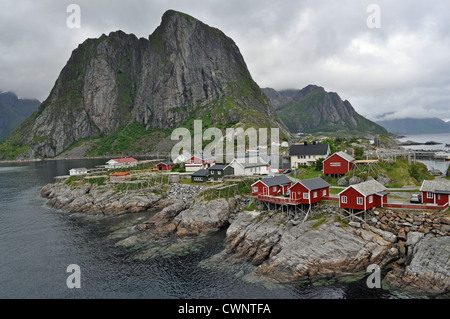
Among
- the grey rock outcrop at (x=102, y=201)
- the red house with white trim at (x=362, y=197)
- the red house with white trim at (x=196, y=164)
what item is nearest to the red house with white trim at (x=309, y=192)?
the red house with white trim at (x=362, y=197)

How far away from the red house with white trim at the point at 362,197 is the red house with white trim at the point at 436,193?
4.78 m

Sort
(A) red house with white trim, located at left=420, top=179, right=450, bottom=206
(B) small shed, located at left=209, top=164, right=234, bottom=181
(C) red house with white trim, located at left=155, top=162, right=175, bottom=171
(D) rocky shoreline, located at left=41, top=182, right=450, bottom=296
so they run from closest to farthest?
1. (D) rocky shoreline, located at left=41, top=182, right=450, bottom=296
2. (A) red house with white trim, located at left=420, top=179, right=450, bottom=206
3. (B) small shed, located at left=209, top=164, right=234, bottom=181
4. (C) red house with white trim, located at left=155, top=162, right=175, bottom=171

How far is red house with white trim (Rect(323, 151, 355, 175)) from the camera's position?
5381 cm

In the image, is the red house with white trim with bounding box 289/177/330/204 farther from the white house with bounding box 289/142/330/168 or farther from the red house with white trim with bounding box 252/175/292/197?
the white house with bounding box 289/142/330/168

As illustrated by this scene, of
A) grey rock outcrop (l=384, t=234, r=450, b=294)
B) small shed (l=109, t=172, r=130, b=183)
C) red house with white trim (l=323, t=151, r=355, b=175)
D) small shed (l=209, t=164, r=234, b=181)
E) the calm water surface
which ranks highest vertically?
red house with white trim (l=323, t=151, r=355, b=175)

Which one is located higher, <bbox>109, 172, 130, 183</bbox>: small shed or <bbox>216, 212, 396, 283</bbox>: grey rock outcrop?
<bbox>109, 172, 130, 183</bbox>: small shed

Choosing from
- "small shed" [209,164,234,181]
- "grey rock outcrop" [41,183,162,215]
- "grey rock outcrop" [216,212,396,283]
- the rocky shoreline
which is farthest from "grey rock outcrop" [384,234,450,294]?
"grey rock outcrop" [41,183,162,215]

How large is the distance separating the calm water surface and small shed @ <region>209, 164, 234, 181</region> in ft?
75.1

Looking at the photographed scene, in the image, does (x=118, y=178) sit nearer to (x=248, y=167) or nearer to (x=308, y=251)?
(x=248, y=167)

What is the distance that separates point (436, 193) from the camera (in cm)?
3391

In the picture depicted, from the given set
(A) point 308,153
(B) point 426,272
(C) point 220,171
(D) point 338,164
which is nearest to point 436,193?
(B) point 426,272

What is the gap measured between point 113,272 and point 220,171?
1456 inches
